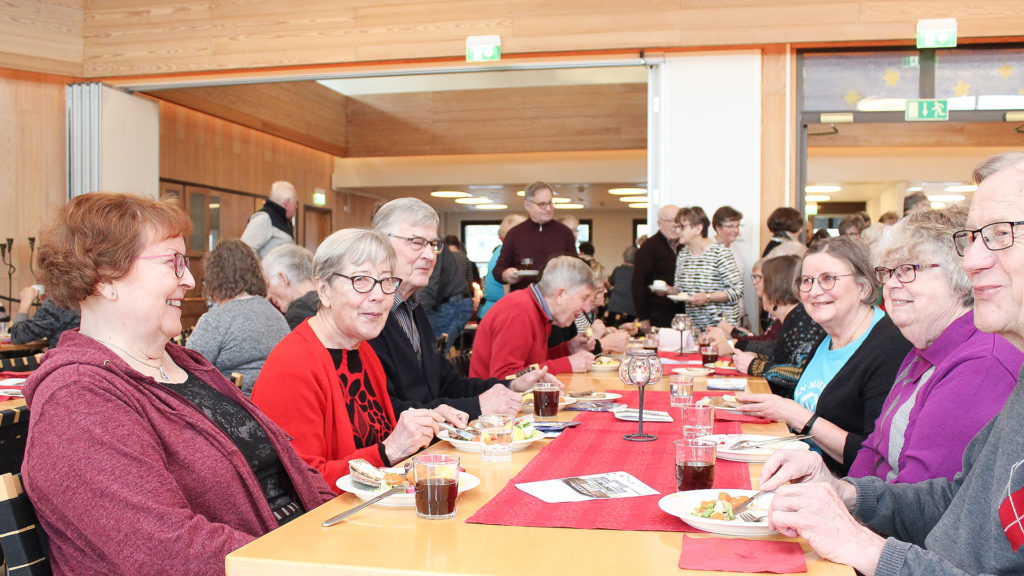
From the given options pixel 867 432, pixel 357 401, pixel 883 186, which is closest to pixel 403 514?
pixel 357 401

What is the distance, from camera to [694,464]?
181 centimetres

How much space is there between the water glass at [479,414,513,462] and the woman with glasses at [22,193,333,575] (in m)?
0.40

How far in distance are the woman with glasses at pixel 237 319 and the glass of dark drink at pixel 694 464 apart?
222 cm

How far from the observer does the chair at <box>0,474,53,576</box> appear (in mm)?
1514

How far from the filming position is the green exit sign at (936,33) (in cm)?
660

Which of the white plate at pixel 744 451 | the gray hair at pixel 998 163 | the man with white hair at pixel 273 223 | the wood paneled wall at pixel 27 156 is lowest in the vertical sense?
the white plate at pixel 744 451

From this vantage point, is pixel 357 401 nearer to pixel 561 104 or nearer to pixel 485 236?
pixel 561 104

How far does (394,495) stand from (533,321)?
97.1 inches

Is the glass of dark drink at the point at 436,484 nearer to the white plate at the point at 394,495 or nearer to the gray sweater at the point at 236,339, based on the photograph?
the white plate at the point at 394,495

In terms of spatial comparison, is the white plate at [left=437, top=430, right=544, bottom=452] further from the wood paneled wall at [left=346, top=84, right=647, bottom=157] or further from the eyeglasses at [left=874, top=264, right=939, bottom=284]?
the wood paneled wall at [left=346, top=84, right=647, bottom=157]

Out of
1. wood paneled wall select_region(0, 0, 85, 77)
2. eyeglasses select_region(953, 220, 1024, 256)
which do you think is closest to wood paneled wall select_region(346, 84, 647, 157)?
wood paneled wall select_region(0, 0, 85, 77)

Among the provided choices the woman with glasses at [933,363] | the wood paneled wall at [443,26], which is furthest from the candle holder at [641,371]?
the wood paneled wall at [443,26]

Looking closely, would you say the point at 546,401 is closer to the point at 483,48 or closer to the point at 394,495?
the point at 394,495

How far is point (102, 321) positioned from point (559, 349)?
11.2 feet
